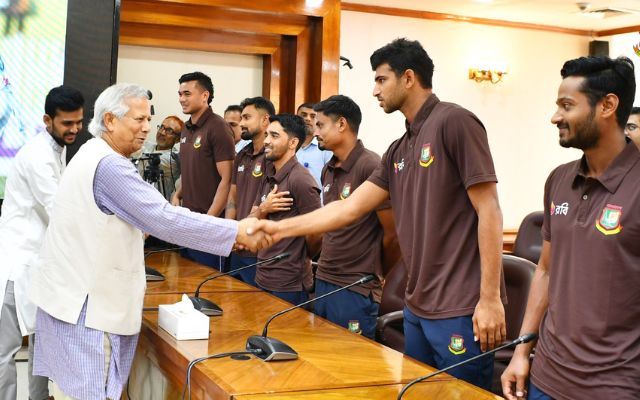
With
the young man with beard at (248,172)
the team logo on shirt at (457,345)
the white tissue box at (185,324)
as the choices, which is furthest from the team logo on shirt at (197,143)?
the team logo on shirt at (457,345)

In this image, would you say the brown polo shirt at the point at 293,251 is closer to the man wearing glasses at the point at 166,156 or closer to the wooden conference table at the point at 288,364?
the wooden conference table at the point at 288,364

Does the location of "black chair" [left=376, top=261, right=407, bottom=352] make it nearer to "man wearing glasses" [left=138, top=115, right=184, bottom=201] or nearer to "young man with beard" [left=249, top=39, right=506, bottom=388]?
"young man with beard" [left=249, top=39, right=506, bottom=388]

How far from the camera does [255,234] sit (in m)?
2.99

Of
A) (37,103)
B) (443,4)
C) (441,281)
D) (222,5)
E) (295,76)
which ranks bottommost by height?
(441,281)

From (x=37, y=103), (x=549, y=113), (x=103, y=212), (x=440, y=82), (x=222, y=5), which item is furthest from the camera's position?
(x=549, y=113)

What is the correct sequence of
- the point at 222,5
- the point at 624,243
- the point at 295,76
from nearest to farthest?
the point at 624,243 → the point at 222,5 → the point at 295,76

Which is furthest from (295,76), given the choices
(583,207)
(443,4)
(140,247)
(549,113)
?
(583,207)

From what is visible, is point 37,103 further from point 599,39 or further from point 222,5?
point 599,39

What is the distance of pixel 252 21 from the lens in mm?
6648

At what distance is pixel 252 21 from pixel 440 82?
108 inches

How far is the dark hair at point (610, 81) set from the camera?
7.18ft

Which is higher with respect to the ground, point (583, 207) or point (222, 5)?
point (222, 5)

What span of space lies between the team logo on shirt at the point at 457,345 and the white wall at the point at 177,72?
481 centimetres

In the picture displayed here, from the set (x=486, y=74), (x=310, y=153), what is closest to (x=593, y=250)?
(x=310, y=153)
